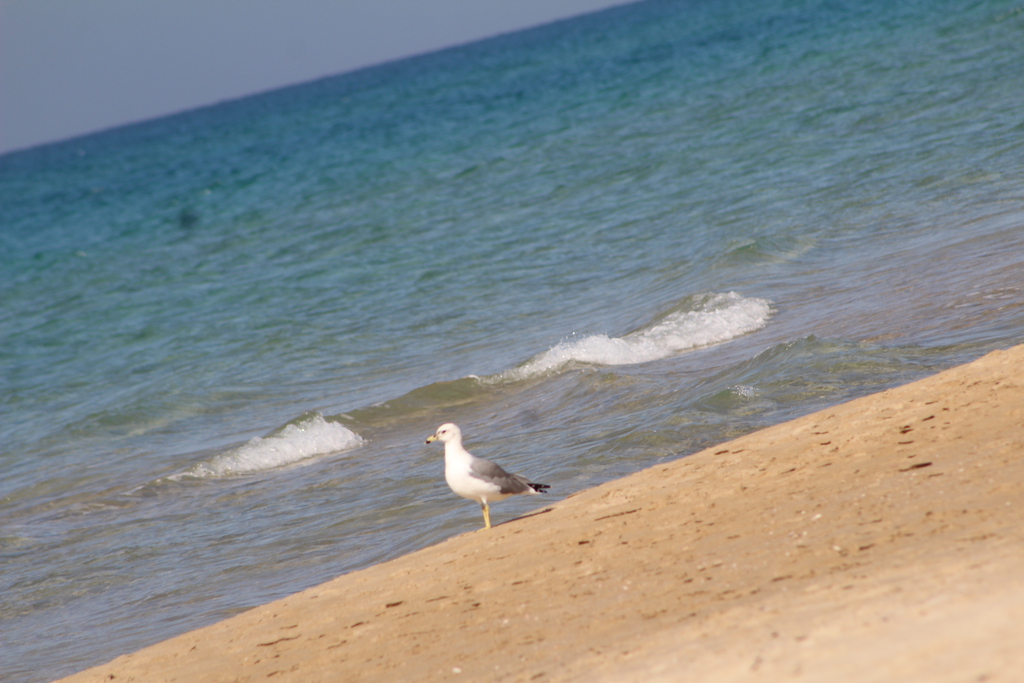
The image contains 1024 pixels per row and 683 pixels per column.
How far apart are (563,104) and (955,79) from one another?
613 inches

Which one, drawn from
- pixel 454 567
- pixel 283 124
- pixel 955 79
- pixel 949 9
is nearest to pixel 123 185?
pixel 283 124

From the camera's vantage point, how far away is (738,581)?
4.37m

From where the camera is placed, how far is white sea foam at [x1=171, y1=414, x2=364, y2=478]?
32.2 feet

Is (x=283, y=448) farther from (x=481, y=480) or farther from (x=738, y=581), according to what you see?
(x=738, y=581)

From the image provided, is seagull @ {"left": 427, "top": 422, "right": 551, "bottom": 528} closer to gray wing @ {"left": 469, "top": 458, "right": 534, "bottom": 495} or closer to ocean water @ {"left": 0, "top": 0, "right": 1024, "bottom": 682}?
gray wing @ {"left": 469, "top": 458, "right": 534, "bottom": 495}

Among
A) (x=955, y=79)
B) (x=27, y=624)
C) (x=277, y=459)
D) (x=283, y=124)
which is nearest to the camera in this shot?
(x=27, y=624)

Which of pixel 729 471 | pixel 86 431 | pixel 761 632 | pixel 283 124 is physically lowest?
pixel 761 632

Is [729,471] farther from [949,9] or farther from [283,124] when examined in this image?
[283,124]

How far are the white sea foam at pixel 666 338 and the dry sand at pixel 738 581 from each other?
147 inches

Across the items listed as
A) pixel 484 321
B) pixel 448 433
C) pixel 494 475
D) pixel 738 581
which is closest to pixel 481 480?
pixel 494 475

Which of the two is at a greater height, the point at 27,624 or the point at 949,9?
the point at 949,9

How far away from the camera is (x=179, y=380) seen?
1341 cm

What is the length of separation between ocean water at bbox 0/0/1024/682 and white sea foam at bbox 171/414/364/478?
3cm

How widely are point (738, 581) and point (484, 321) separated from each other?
898 cm
